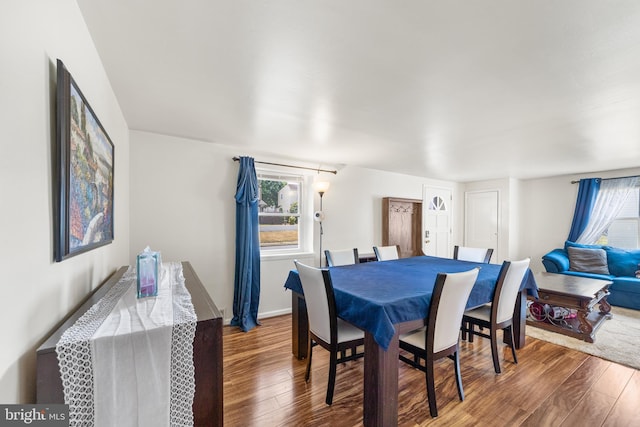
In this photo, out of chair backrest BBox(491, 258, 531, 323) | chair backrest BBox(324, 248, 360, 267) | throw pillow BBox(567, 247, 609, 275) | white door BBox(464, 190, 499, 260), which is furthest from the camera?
white door BBox(464, 190, 499, 260)

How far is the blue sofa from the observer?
3840 mm

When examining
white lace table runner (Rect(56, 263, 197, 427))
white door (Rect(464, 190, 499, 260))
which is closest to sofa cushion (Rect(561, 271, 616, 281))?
white door (Rect(464, 190, 499, 260))

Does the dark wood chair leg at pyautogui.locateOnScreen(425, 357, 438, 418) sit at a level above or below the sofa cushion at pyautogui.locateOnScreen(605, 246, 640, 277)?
below

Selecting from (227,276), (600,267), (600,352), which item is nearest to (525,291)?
(600,352)

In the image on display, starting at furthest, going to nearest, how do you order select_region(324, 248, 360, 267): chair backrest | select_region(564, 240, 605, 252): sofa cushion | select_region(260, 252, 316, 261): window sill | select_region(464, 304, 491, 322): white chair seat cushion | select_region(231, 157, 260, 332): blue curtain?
select_region(564, 240, 605, 252): sofa cushion, select_region(260, 252, 316, 261): window sill, select_region(231, 157, 260, 332): blue curtain, select_region(324, 248, 360, 267): chair backrest, select_region(464, 304, 491, 322): white chair seat cushion

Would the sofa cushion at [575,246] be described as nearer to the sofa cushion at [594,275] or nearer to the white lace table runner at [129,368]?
the sofa cushion at [594,275]

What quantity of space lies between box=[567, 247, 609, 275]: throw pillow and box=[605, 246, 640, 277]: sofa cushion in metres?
0.09

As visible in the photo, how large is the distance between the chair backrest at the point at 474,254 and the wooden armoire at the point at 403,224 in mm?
1305

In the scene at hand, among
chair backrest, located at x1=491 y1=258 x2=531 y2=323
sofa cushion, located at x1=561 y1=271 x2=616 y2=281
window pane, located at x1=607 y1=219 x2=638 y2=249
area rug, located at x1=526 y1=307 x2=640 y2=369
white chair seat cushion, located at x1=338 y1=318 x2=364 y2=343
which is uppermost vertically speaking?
window pane, located at x1=607 y1=219 x2=638 y2=249

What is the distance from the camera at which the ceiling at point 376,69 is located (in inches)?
45.6

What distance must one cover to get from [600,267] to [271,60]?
587cm

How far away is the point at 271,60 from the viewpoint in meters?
1.50

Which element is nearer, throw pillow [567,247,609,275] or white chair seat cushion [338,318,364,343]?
white chair seat cushion [338,318,364,343]

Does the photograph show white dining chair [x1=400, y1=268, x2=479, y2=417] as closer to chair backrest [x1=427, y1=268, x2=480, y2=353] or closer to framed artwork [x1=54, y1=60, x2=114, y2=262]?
chair backrest [x1=427, y1=268, x2=480, y2=353]
